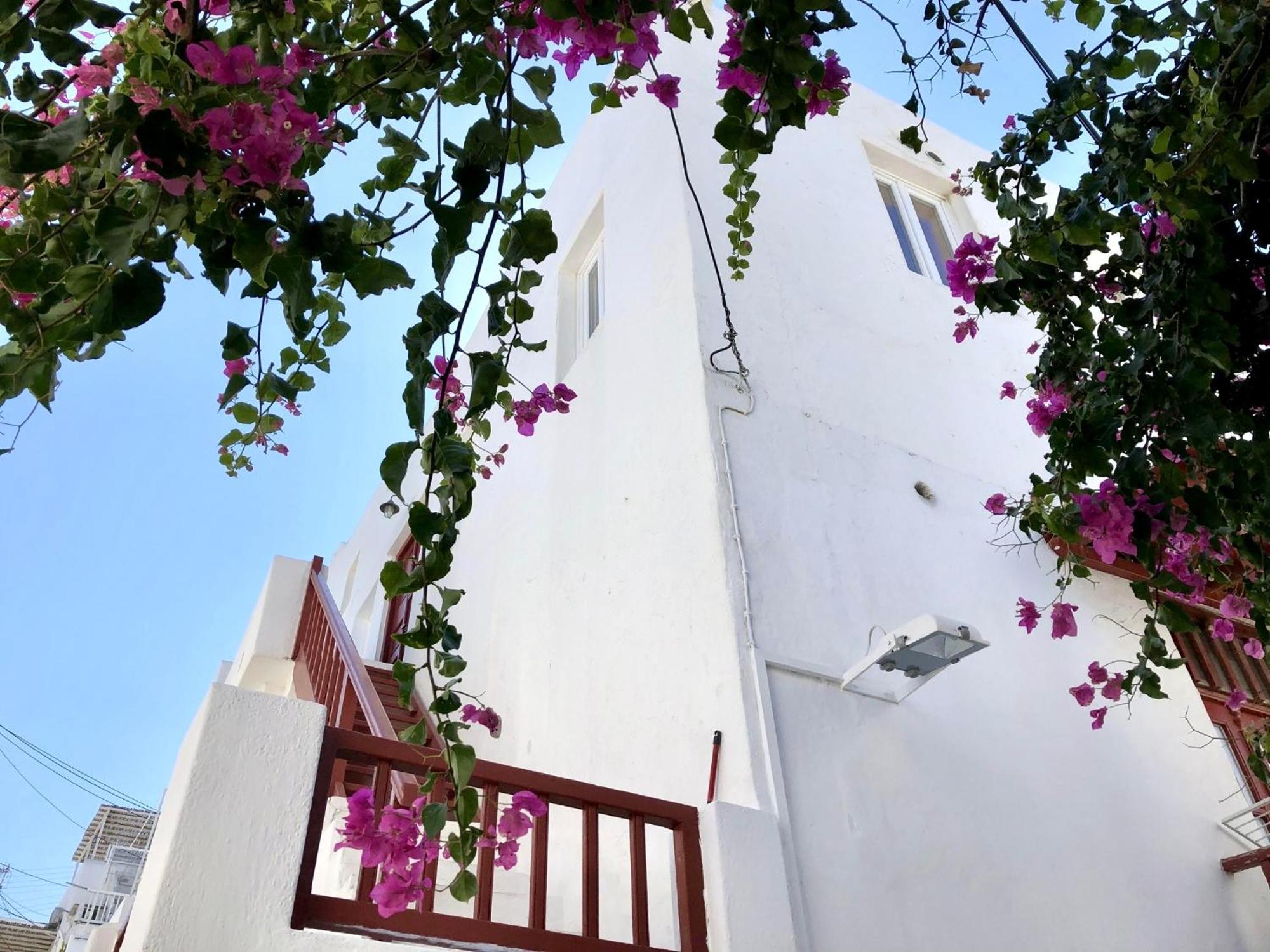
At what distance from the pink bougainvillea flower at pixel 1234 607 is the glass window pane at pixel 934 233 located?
3.25m

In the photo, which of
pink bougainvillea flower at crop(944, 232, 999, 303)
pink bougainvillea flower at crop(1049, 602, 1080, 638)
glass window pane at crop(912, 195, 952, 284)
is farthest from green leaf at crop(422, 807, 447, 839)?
glass window pane at crop(912, 195, 952, 284)

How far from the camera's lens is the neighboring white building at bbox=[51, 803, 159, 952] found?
18375mm

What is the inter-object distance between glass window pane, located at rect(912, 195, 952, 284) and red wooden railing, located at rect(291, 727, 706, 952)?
4144 millimetres

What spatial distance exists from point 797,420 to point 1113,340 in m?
1.89

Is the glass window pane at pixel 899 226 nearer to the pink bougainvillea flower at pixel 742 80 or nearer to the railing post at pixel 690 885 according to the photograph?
the railing post at pixel 690 885

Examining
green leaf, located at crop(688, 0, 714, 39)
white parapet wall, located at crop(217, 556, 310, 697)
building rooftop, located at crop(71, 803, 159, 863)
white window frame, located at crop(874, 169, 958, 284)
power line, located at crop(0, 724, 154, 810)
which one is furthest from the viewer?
building rooftop, located at crop(71, 803, 159, 863)

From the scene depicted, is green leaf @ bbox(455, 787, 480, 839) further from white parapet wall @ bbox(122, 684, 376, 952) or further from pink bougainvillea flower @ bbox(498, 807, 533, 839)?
white parapet wall @ bbox(122, 684, 376, 952)

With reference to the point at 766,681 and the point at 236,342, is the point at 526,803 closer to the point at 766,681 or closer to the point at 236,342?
the point at 236,342

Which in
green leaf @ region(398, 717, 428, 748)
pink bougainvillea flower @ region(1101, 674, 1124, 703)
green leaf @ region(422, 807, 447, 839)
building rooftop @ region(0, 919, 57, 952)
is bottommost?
green leaf @ region(422, 807, 447, 839)

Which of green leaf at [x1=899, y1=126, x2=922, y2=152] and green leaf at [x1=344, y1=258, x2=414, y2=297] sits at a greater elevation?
green leaf at [x1=899, y1=126, x2=922, y2=152]

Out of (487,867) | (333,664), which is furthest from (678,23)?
(333,664)

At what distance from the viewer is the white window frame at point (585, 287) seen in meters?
5.26

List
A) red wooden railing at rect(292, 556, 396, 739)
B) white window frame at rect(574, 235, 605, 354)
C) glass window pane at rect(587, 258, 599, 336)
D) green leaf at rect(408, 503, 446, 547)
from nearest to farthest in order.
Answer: green leaf at rect(408, 503, 446, 547)
red wooden railing at rect(292, 556, 396, 739)
white window frame at rect(574, 235, 605, 354)
glass window pane at rect(587, 258, 599, 336)

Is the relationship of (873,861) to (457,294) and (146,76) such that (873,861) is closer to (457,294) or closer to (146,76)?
(457,294)
